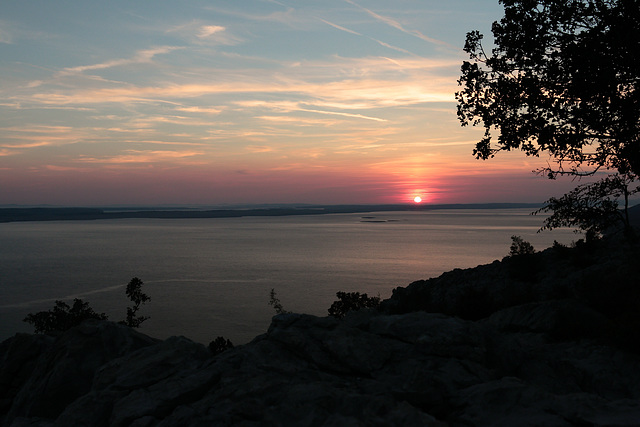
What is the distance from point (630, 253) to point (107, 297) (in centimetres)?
6921

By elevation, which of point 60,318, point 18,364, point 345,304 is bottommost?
point 60,318

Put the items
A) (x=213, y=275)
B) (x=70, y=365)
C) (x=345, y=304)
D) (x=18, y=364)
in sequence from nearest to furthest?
(x=70, y=365), (x=18, y=364), (x=345, y=304), (x=213, y=275)

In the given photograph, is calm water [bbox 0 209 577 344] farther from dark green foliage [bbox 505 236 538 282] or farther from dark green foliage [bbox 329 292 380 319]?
dark green foliage [bbox 505 236 538 282]

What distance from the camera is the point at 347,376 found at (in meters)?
9.84

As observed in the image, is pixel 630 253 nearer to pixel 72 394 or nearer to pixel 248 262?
pixel 72 394

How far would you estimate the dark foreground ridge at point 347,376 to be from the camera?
8.12 meters

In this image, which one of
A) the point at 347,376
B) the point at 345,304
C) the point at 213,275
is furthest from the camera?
the point at 213,275

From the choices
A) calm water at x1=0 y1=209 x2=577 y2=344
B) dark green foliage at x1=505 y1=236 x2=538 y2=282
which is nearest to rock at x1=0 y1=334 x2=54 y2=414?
dark green foliage at x1=505 y1=236 x2=538 y2=282

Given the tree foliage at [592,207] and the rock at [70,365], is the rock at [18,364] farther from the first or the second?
the tree foliage at [592,207]

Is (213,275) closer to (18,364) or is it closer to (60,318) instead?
(60,318)

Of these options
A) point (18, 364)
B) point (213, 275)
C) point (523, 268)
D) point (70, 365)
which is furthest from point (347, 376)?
point (213, 275)

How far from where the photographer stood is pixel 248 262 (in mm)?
120188

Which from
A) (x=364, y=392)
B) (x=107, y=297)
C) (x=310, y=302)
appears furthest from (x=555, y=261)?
(x=107, y=297)

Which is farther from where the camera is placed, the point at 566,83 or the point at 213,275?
the point at 213,275
